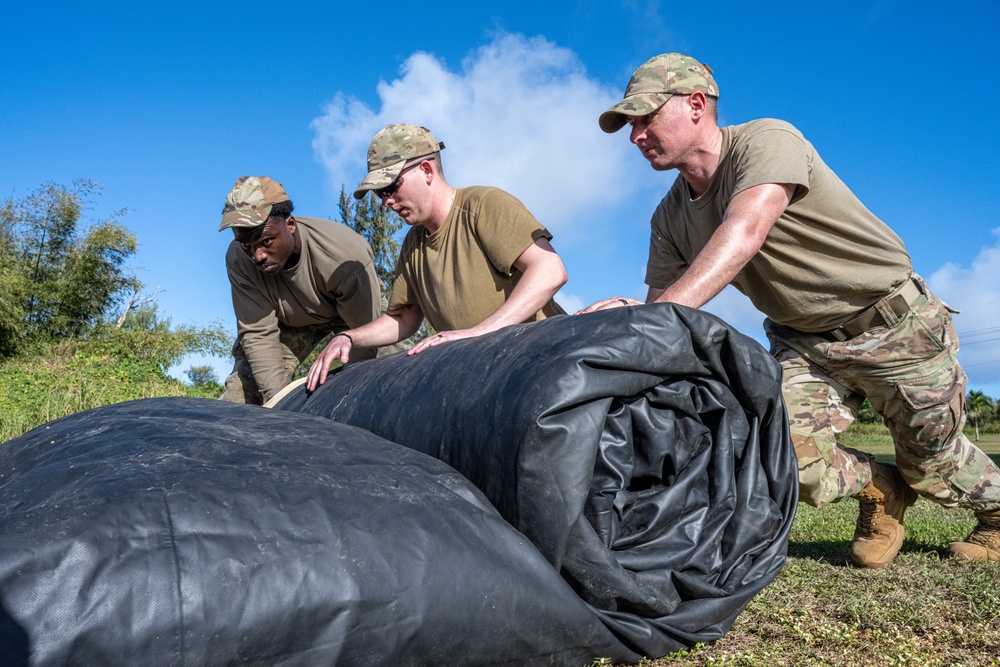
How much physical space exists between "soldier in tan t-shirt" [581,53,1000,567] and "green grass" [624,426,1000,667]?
0.72 feet

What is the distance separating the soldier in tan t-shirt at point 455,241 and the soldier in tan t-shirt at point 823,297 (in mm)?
542

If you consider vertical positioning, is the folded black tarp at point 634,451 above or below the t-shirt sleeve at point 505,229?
below

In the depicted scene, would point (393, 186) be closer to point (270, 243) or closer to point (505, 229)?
point (505, 229)

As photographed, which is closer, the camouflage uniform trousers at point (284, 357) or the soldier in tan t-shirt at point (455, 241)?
the soldier in tan t-shirt at point (455, 241)

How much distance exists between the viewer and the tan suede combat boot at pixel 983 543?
3278 mm

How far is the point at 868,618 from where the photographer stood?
7.76 feet

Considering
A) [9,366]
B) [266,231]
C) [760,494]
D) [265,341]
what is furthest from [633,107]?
[9,366]

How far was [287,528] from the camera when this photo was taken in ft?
5.19

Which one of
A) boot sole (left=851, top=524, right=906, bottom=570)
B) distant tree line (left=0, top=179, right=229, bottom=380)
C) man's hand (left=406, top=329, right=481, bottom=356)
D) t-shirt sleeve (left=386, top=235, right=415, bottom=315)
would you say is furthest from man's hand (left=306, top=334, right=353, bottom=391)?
distant tree line (left=0, top=179, right=229, bottom=380)

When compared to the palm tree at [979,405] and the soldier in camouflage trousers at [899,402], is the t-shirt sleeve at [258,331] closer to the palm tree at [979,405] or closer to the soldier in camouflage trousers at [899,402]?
the soldier in camouflage trousers at [899,402]

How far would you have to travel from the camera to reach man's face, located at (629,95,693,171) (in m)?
2.83

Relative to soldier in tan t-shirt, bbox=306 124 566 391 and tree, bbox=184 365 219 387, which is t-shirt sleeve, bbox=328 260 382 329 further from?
tree, bbox=184 365 219 387

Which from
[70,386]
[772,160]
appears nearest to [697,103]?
[772,160]

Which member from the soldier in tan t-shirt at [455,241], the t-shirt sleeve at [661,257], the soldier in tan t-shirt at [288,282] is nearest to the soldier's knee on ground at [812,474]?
the t-shirt sleeve at [661,257]
